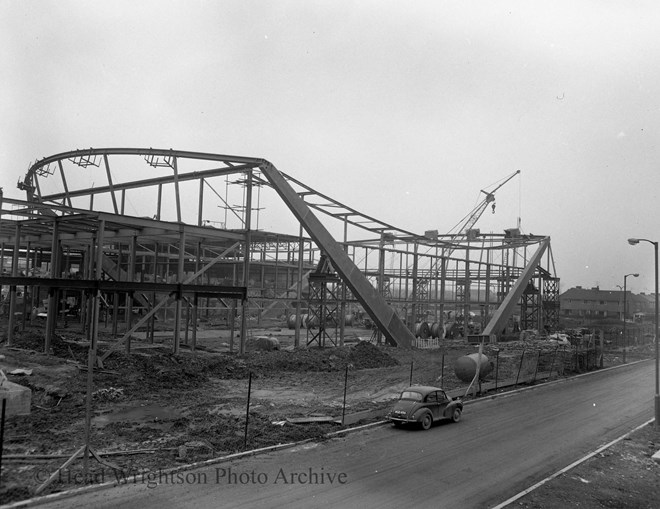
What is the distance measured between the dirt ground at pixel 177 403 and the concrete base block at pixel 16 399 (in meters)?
0.26

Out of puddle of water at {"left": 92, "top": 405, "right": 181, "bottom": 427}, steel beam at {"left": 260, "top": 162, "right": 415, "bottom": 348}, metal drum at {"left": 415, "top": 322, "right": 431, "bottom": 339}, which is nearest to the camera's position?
puddle of water at {"left": 92, "top": 405, "right": 181, "bottom": 427}

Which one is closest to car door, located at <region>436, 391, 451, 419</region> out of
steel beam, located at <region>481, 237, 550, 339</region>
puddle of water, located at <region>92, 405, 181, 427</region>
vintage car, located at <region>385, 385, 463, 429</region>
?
vintage car, located at <region>385, 385, 463, 429</region>

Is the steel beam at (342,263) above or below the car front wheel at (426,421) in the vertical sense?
above

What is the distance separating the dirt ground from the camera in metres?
11.7

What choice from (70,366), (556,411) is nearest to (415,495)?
(556,411)

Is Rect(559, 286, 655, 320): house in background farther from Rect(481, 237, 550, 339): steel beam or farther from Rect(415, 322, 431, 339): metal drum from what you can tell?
Rect(415, 322, 431, 339): metal drum

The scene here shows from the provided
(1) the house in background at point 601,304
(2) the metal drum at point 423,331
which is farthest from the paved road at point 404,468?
(1) the house in background at point 601,304

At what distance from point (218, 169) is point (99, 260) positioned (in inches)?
384

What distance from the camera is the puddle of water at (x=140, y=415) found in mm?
15031

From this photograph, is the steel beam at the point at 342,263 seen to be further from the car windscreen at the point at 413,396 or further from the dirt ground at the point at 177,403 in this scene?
the car windscreen at the point at 413,396

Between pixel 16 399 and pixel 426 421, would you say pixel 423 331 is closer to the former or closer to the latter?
pixel 426 421

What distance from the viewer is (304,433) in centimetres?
1457

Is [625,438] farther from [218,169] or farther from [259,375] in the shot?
[218,169]

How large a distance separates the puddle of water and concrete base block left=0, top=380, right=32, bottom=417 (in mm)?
1959
